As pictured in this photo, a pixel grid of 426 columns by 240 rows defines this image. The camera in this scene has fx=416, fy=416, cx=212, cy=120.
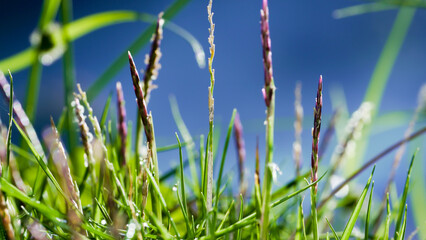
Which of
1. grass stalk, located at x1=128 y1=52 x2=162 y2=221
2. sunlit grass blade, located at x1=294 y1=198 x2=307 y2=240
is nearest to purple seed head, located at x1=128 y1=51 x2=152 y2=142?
grass stalk, located at x1=128 y1=52 x2=162 y2=221

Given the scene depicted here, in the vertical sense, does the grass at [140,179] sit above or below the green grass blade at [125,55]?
below

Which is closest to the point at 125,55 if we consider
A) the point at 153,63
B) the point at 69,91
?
the point at 69,91

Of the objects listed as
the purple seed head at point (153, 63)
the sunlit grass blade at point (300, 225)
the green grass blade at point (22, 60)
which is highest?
the green grass blade at point (22, 60)

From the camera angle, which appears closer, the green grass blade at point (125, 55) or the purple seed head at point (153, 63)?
the purple seed head at point (153, 63)

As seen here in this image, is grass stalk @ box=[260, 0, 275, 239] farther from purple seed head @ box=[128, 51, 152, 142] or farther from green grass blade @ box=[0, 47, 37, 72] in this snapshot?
green grass blade @ box=[0, 47, 37, 72]

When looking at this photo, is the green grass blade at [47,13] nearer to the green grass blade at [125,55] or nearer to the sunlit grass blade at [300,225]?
the green grass blade at [125,55]

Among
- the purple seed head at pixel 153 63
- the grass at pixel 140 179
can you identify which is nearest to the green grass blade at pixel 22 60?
the grass at pixel 140 179

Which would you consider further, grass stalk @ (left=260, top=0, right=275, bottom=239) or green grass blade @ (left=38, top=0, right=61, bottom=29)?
green grass blade @ (left=38, top=0, right=61, bottom=29)

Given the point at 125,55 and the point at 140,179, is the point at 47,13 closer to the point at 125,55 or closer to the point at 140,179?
the point at 125,55
